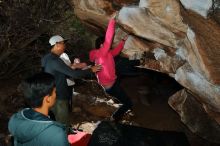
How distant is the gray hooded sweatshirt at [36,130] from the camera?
307cm

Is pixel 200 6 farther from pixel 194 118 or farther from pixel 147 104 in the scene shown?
pixel 147 104

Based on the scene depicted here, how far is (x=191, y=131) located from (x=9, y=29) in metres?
4.81

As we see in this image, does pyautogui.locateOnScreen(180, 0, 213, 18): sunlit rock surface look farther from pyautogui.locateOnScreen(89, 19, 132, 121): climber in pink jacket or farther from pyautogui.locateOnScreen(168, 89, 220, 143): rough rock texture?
pyautogui.locateOnScreen(168, 89, 220, 143): rough rock texture

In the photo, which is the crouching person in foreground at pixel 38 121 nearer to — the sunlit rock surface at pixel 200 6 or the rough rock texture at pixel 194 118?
the sunlit rock surface at pixel 200 6

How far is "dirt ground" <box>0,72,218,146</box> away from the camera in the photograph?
750 cm

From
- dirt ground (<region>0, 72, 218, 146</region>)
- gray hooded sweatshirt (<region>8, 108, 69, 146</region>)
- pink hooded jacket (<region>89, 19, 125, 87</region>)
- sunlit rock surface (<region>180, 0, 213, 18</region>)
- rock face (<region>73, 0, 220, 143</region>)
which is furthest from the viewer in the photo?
dirt ground (<region>0, 72, 218, 146</region>)

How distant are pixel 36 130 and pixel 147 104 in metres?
5.73

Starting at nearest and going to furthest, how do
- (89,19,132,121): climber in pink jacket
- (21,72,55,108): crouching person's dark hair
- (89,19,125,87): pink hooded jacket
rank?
1. (21,72,55,108): crouching person's dark hair
2. (89,19,132,121): climber in pink jacket
3. (89,19,125,87): pink hooded jacket

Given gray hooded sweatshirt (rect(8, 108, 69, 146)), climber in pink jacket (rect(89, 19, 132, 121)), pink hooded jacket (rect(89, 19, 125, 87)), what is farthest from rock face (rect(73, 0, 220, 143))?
gray hooded sweatshirt (rect(8, 108, 69, 146))

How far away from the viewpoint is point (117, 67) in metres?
9.83

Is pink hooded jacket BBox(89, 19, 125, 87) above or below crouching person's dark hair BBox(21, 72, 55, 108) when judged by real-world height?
below

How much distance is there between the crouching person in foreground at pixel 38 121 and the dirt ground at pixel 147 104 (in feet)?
11.7

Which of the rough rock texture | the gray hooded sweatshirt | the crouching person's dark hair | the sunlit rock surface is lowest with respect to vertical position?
the rough rock texture

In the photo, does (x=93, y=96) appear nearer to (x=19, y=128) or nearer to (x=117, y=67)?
(x=117, y=67)
